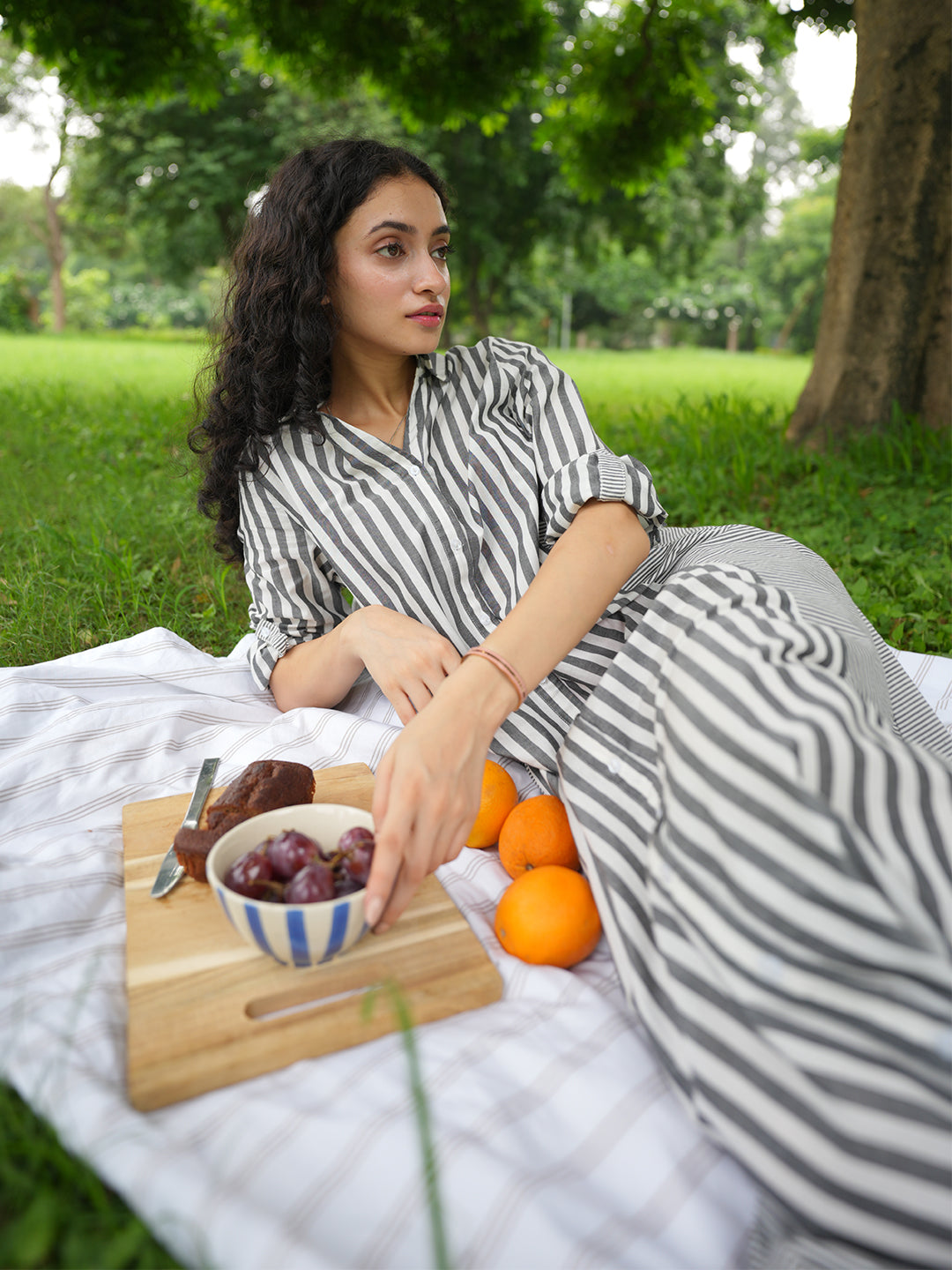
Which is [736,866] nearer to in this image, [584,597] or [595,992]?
[595,992]

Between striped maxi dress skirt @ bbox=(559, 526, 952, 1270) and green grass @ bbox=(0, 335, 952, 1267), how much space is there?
2.32 feet

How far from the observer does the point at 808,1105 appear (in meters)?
0.98

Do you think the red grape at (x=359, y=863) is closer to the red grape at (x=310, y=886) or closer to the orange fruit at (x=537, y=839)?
the red grape at (x=310, y=886)

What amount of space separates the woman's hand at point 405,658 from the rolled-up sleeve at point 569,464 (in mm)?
399

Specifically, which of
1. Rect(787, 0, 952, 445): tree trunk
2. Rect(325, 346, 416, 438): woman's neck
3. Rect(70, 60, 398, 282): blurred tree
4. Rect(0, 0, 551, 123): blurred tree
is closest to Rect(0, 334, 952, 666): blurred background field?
Rect(787, 0, 952, 445): tree trunk

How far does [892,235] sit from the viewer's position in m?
4.53

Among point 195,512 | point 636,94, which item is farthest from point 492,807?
point 636,94

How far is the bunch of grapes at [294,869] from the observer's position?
46.2 inches

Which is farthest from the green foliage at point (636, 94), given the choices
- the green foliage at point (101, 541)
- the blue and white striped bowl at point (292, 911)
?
the blue and white striped bowl at point (292, 911)

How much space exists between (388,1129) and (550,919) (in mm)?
452

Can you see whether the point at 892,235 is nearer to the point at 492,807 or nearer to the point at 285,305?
the point at 285,305

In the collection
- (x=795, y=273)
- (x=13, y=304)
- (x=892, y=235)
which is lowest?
(x=13, y=304)

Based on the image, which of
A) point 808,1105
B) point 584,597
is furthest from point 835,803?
point 584,597

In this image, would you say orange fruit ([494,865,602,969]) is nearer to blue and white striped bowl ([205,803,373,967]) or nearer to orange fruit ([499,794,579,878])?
orange fruit ([499,794,579,878])
